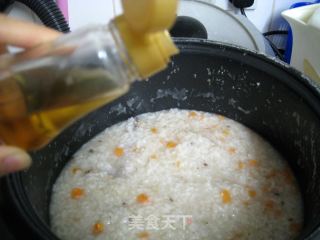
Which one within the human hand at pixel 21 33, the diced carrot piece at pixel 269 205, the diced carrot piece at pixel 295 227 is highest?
the human hand at pixel 21 33

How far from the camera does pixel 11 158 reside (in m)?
0.45

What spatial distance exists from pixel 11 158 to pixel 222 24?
2.73 feet

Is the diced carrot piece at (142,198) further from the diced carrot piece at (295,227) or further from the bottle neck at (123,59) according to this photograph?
the bottle neck at (123,59)

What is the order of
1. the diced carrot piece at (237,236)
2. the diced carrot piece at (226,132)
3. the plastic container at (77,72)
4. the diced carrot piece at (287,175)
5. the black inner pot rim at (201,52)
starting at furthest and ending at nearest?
the diced carrot piece at (226,132) < the diced carrot piece at (287,175) < the diced carrot piece at (237,236) < the black inner pot rim at (201,52) < the plastic container at (77,72)

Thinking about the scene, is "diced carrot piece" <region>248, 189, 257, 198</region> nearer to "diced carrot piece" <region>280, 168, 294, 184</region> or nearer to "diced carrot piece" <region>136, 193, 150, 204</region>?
"diced carrot piece" <region>280, 168, 294, 184</region>

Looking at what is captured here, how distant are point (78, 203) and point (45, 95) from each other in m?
0.47

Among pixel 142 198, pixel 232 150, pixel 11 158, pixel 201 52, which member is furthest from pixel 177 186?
pixel 11 158

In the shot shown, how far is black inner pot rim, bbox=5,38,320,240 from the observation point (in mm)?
522

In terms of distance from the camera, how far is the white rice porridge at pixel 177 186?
764 millimetres

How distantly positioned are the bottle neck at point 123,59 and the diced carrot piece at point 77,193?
512 millimetres

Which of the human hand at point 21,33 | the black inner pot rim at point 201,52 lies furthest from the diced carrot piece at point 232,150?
the human hand at point 21,33

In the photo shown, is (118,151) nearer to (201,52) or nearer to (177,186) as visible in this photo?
(177,186)

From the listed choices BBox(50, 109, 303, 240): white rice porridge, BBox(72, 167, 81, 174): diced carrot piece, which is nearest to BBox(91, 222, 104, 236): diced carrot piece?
BBox(50, 109, 303, 240): white rice porridge

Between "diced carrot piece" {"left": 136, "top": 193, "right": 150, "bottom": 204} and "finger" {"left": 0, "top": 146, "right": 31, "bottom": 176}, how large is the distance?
1.29 feet
